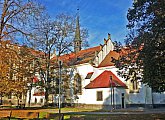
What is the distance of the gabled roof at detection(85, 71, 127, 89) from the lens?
41206 millimetres

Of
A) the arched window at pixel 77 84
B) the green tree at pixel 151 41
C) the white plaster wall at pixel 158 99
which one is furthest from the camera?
the arched window at pixel 77 84

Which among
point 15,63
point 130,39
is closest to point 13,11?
point 15,63

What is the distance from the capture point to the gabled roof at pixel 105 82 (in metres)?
41.2

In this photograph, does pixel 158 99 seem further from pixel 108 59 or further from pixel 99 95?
pixel 108 59

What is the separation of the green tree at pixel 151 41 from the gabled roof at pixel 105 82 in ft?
73.9

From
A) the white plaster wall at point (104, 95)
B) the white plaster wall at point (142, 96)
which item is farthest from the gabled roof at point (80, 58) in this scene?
the white plaster wall at point (142, 96)

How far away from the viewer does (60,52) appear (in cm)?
4644

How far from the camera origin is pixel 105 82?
4222cm

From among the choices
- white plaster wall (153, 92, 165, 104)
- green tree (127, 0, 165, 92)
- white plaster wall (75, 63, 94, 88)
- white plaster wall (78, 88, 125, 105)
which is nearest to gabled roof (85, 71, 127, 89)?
white plaster wall (78, 88, 125, 105)

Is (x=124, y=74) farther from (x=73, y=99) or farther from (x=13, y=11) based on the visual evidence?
(x=73, y=99)

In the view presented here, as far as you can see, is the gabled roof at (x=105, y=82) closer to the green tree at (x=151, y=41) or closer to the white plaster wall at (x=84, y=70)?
the white plaster wall at (x=84, y=70)

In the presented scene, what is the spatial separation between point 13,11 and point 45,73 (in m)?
24.5

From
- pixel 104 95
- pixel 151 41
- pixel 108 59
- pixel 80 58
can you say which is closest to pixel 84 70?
pixel 80 58

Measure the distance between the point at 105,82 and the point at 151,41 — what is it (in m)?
26.6
